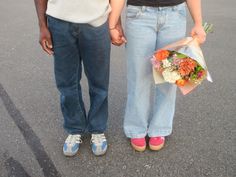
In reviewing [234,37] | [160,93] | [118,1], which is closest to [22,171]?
[160,93]

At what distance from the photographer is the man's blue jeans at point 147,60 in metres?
2.46

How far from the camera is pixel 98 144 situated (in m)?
2.88

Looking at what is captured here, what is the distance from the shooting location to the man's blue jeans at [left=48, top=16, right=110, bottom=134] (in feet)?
7.82

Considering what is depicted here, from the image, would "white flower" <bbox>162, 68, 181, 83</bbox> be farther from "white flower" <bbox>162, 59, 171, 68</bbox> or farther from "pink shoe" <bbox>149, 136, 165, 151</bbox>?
"pink shoe" <bbox>149, 136, 165, 151</bbox>

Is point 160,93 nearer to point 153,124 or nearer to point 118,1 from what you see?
point 153,124

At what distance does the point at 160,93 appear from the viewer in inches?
111

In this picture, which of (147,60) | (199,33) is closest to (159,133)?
(147,60)

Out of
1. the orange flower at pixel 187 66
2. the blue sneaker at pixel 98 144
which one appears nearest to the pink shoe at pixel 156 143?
the blue sneaker at pixel 98 144

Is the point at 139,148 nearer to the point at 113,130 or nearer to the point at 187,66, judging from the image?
the point at 113,130

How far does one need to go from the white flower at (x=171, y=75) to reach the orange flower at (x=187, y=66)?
5 centimetres

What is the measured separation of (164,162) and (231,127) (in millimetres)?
823

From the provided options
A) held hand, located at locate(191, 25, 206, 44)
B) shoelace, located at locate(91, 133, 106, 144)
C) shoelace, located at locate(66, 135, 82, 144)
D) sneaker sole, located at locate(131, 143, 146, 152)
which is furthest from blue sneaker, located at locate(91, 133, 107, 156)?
held hand, located at locate(191, 25, 206, 44)

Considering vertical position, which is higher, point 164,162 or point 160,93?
point 160,93

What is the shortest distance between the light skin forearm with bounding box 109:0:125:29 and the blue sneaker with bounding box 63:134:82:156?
965mm
